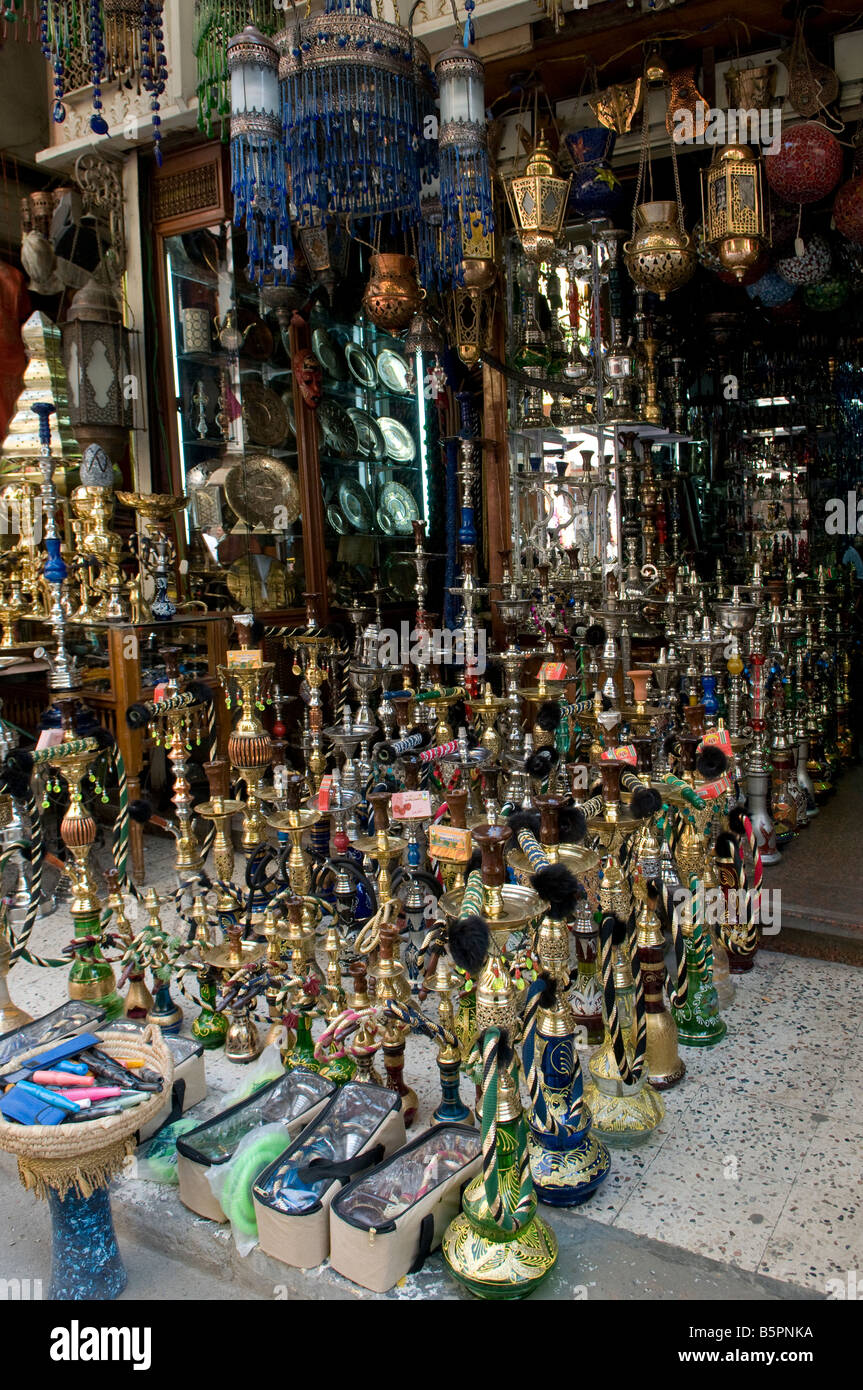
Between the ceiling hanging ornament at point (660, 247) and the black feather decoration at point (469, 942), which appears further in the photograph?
the ceiling hanging ornament at point (660, 247)

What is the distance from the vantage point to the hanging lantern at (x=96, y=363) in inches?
184

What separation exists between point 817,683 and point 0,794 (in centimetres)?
352

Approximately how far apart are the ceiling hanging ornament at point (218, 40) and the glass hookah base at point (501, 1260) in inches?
160

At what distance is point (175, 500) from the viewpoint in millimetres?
4414

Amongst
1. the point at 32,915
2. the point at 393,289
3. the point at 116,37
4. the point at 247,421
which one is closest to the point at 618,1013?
the point at 32,915

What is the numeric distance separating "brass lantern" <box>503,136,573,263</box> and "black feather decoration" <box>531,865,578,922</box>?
2.69m

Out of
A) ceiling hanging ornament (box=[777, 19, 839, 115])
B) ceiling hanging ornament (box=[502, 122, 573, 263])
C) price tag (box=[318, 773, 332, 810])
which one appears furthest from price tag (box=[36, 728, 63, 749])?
ceiling hanging ornament (box=[777, 19, 839, 115])

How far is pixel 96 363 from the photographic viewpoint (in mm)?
4719

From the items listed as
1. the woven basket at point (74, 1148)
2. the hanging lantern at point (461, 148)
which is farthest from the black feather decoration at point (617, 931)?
the hanging lantern at point (461, 148)

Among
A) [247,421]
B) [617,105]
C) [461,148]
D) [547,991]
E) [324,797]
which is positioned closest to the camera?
[547,991]

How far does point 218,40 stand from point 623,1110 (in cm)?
425

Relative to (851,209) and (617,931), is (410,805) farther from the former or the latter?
(851,209)

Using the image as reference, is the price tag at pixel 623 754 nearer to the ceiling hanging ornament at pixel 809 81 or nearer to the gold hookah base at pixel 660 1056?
the gold hookah base at pixel 660 1056

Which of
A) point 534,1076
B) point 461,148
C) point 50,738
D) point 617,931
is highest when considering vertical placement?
point 461,148
